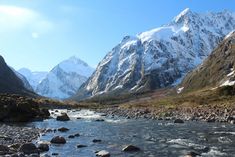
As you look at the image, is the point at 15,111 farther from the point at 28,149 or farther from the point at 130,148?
the point at 130,148

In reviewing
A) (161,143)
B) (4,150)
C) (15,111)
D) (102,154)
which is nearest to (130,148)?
(102,154)

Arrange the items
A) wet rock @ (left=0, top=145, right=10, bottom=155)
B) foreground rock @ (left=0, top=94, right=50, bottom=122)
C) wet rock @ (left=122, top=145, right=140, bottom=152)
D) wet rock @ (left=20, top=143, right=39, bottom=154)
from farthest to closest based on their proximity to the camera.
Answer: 1. foreground rock @ (left=0, top=94, right=50, bottom=122)
2. wet rock @ (left=122, top=145, right=140, bottom=152)
3. wet rock @ (left=20, top=143, right=39, bottom=154)
4. wet rock @ (left=0, top=145, right=10, bottom=155)

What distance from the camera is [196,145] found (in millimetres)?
50344

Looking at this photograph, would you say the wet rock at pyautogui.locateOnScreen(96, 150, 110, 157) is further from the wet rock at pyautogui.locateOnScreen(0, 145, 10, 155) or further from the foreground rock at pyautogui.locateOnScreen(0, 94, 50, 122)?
the foreground rock at pyautogui.locateOnScreen(0, 94, 50, 122)

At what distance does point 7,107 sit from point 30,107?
836 cm

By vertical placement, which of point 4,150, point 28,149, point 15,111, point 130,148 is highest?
point 15,111

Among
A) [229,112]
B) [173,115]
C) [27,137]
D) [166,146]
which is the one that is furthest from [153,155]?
[173,115]

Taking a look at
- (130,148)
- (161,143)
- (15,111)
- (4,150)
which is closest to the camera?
(4,150)

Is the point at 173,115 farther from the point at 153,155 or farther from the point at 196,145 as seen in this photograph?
the point at 153,155

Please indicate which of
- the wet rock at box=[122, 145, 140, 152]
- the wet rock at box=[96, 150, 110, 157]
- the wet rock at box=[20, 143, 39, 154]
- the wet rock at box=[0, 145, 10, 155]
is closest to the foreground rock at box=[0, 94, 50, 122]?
the wet rock at box=[20, 143, 39, 154]

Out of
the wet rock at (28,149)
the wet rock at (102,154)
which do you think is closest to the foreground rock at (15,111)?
the wet rock at (28,149)

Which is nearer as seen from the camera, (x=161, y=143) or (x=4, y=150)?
(x=4, y=150)

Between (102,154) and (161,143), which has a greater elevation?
(161,143)

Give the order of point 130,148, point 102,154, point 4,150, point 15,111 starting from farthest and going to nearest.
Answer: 1. point 15,111
2. point 130,148
3. point 102,154
4. point 4,150
